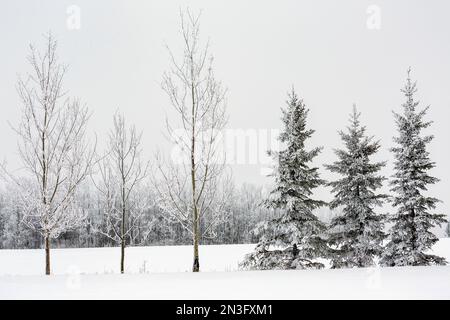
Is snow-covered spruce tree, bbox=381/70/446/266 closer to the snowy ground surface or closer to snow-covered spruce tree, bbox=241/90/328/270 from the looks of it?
snow-covered spruce tree, bbox=241/90/328/270

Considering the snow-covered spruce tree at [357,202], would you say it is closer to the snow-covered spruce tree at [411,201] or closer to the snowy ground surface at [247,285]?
the snow-covered spruce tree at [411,201]

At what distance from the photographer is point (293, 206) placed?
15.5 metres

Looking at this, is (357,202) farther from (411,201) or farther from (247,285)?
(247,285)

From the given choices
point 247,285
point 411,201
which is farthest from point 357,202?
point 247,285

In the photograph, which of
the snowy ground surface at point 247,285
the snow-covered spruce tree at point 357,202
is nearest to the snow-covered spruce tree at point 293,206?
the snow-covered spruce tree at point 357,202

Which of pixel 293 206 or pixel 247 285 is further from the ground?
pixel 293 206

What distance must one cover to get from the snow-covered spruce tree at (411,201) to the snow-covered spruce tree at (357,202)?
0.78 meters

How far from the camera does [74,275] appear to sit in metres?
9.73

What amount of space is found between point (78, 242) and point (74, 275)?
181 ft

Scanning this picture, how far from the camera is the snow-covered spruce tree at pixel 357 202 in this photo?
16.9 m

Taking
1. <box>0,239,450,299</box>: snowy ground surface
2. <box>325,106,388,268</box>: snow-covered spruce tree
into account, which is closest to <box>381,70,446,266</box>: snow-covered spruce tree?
<box>325,106,388,268</box>: snow-covered spruce tree

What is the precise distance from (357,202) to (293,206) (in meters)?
3.48

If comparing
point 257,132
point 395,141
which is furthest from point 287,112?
point 395,141
